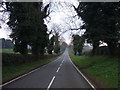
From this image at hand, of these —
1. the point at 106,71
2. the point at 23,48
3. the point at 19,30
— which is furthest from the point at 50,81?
the point at 23,48

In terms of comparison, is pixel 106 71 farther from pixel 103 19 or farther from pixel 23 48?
pixel 23 48

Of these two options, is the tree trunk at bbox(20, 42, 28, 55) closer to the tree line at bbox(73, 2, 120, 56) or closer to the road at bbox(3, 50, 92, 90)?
the tree line at bbox(73, 2, 120, 56)

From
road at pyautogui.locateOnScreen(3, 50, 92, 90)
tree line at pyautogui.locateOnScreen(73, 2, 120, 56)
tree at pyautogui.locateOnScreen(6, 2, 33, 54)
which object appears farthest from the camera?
tree at pyautogui.locateOnScreen(6, 2, 33, 54)

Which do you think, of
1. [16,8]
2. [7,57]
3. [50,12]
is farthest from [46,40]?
[7,57]

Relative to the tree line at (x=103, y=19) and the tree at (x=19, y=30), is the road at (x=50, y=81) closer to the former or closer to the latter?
the tree line at (x=103, y=19)

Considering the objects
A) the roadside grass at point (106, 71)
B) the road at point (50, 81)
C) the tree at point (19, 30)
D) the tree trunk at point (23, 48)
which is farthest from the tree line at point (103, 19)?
the tree trunk at point (23, 48)

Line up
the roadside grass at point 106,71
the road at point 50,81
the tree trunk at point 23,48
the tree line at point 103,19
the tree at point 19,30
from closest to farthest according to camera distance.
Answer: the road at point 50,81 < the roadside grass at point 106,71 < the tree line at point 103,19 < the tree at point 19,30 < the tree trunk at point 23,48

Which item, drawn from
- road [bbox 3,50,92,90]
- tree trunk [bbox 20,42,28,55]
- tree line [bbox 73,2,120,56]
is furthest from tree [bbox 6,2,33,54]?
road [bbox 3,50,92,90]

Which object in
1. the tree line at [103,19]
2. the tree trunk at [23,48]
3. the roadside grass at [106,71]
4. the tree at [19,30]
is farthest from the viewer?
the tree trunk at [23,48]

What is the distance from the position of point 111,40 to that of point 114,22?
9.14ft

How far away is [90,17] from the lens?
29.9m

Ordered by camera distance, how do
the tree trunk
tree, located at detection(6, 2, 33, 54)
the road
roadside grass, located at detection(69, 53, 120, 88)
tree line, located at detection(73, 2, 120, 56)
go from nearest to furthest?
the road, roadside grass, located at detection(69, 53, 120, 88), tree line, located at detection(73, 2, 120, 56), tree, located at detection(6, 2, 33, 54), the tree trunk

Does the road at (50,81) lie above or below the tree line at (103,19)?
below

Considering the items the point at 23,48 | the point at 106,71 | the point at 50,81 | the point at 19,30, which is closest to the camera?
the point at 50,81
